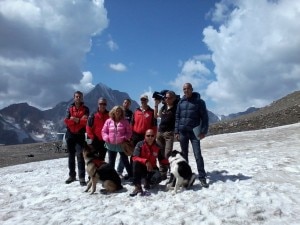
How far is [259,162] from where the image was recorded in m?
15.4

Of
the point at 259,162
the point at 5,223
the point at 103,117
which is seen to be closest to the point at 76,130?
the point at 103,117

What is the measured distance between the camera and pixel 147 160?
11.7 m

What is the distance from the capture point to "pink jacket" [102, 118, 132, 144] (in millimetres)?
12477

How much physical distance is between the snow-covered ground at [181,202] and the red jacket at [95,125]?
1.75 metres

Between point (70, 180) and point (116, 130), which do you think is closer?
point (116, 130)

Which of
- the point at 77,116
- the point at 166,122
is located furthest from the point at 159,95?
the point at 77,116

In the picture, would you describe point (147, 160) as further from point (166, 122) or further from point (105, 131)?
point (105, 131)

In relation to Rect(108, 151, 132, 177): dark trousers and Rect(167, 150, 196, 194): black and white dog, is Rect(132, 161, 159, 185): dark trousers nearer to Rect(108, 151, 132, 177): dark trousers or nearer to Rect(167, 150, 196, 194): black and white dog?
Rect(167, 150, 196, 194): black and white dog

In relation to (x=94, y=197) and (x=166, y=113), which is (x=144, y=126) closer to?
(x=166, y=113)

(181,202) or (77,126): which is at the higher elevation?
(77,126)

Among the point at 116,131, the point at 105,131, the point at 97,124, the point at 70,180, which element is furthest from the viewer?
the point at 70,180

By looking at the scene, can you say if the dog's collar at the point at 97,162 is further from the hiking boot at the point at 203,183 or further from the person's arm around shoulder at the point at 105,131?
the hiking boot at the point at 203,183

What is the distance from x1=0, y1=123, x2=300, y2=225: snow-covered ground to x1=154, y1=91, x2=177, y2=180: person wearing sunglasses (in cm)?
143

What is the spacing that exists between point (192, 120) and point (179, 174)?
1.78 m
